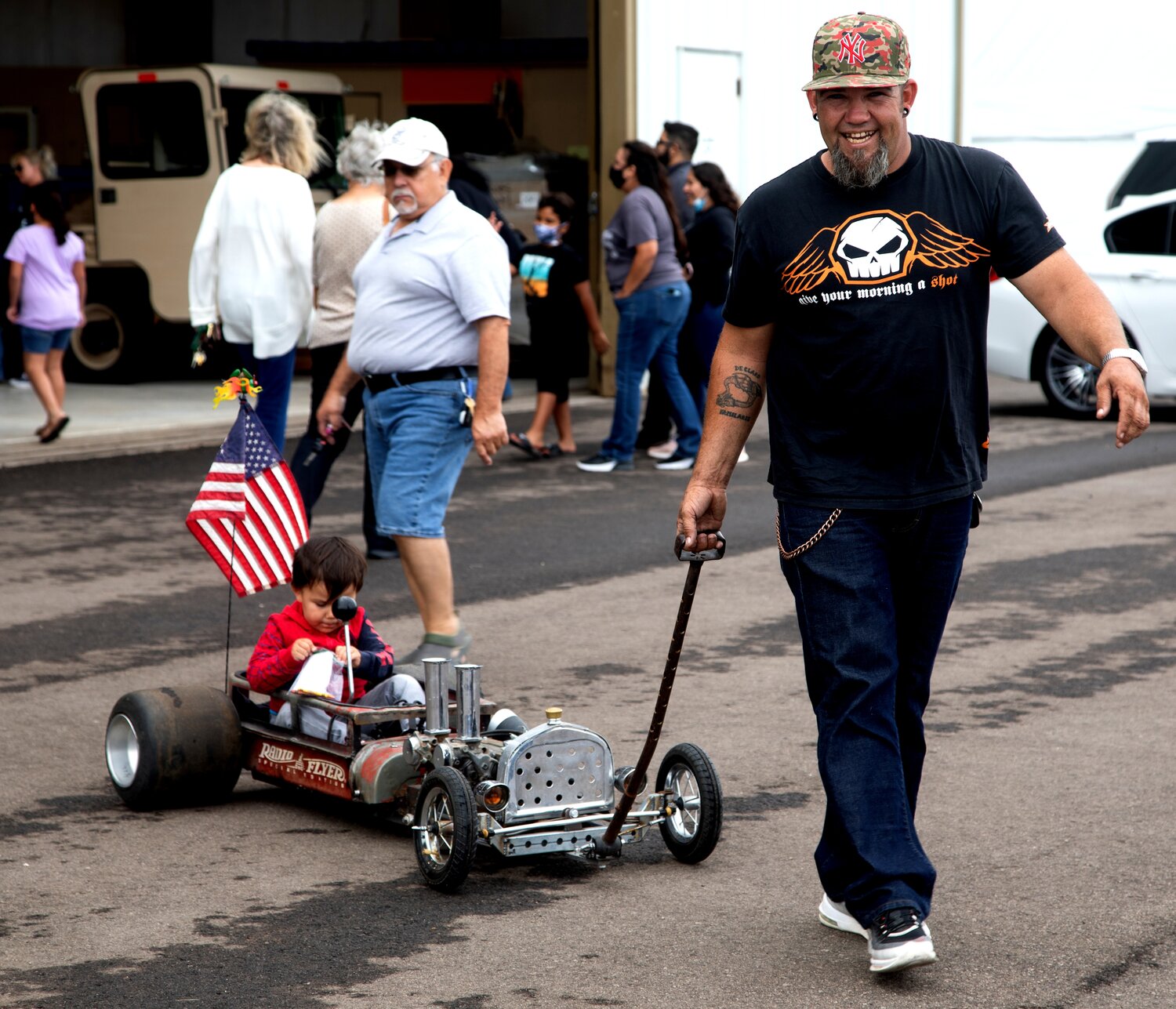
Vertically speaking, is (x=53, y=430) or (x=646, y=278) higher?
(x=646, y=278)

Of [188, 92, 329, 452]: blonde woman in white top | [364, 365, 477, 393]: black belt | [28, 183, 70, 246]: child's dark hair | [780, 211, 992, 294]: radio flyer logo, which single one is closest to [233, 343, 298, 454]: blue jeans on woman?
[188, 92, 329, 452]: blonde woman in white top

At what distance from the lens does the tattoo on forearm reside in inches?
164

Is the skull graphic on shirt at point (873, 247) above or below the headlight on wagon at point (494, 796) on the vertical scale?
above

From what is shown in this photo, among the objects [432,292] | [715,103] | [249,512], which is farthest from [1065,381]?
[249,512]

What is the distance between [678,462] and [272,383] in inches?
154

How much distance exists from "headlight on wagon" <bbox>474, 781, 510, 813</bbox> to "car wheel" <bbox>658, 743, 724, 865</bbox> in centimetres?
45

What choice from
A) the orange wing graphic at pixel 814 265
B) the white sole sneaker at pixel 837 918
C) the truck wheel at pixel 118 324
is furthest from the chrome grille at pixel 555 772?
the truck wheel at pixel 118 324

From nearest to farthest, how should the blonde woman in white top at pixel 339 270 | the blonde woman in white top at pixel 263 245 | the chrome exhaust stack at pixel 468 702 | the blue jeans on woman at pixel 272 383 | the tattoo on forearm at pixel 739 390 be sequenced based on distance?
the tattoo on forearm at pixel 739 390 < the chrome exhaust stack at pixel 468 702 < the blonde woman in white top at pixel 339 270 < the blonde woman in white top at pixel 263 245 < the blue jeans on woman at pixel 272 383

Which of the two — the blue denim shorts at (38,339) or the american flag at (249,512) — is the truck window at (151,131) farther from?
the american flag at (249,512)

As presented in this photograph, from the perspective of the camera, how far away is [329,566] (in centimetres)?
532

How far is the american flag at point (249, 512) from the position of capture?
5922 mm

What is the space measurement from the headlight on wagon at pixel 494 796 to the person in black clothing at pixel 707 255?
24.3ft

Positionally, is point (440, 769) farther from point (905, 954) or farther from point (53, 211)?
point (53, 211)

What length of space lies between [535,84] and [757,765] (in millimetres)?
16898
